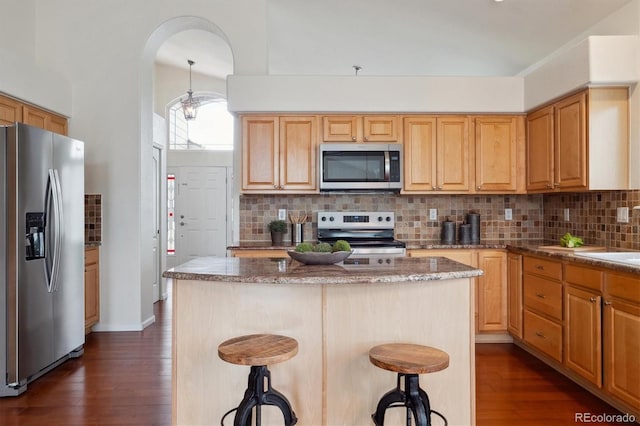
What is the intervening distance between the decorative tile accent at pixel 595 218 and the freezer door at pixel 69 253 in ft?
13.7

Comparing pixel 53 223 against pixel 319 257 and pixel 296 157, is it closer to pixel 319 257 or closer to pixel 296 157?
pixel 296 157

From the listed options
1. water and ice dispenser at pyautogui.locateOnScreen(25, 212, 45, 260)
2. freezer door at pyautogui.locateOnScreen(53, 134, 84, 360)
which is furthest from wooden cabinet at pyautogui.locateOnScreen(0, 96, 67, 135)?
water and ice dispenser at pyautogui.locateOnScreen(25, 212, 45, 260)

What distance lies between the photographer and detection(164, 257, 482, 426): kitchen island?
6.81 feet

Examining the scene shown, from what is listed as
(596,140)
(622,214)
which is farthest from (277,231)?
(622,214)

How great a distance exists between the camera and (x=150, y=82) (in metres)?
4.66

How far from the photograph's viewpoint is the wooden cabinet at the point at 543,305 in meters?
3.11

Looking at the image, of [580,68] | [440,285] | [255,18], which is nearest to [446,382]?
[440,285]

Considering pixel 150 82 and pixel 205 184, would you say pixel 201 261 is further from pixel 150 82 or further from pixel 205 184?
pixel 205 184

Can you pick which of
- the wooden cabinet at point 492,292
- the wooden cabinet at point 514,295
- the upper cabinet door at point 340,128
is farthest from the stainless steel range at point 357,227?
the wooden cabinet at point 514,295

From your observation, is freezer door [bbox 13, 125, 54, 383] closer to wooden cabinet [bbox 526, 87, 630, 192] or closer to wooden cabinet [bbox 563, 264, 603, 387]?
wooden cabinet [bbox 563, 264, 603, 387]

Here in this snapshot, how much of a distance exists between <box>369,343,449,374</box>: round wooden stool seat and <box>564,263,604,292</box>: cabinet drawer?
57.0 inches

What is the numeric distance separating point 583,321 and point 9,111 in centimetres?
450

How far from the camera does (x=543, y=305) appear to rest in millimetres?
3307

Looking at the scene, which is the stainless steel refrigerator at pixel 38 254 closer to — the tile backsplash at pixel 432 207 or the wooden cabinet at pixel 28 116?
the wooden cabinet at pixel 28 116
